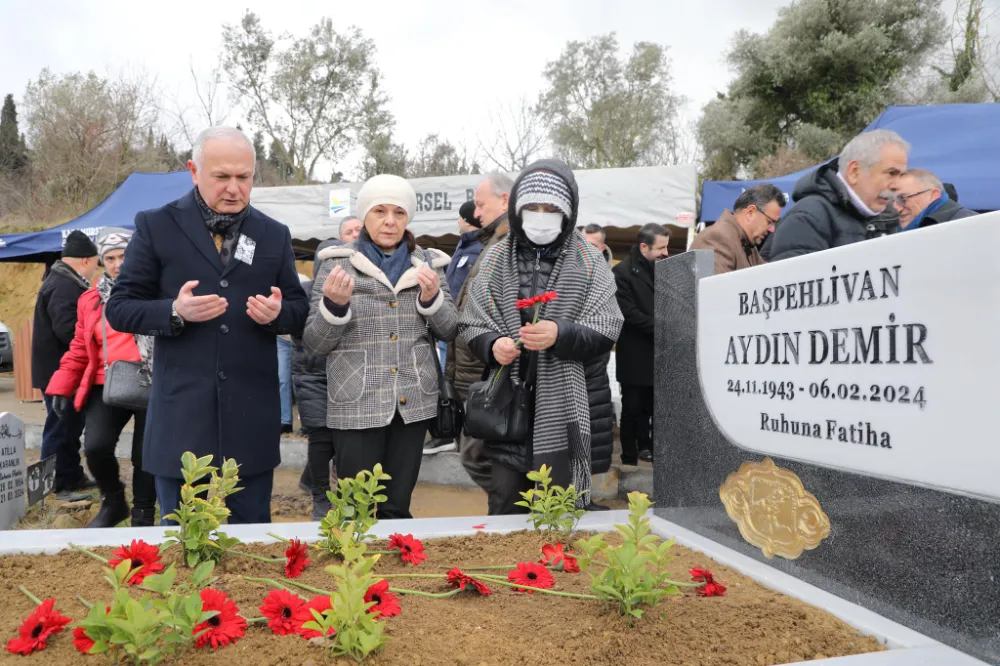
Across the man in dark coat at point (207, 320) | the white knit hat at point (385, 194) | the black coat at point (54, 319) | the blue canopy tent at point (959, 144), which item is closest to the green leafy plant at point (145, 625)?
the man in dark coat at point (207, 320)

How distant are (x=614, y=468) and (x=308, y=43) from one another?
2489cm

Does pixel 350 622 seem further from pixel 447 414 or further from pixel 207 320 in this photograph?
pixel 447 414

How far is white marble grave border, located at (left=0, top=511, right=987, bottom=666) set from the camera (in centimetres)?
140

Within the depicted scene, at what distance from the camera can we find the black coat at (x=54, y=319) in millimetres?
→ 5262

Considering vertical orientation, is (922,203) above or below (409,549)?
above

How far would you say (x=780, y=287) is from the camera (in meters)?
2.10

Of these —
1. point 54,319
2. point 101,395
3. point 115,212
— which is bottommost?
point 101,395

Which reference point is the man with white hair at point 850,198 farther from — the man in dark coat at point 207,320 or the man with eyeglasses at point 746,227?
the man in dark coat at point 207,320

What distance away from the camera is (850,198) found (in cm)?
300

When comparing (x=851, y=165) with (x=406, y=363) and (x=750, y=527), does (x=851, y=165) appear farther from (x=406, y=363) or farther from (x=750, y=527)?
(x=406, y=363)

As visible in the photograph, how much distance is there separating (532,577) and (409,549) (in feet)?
1.30

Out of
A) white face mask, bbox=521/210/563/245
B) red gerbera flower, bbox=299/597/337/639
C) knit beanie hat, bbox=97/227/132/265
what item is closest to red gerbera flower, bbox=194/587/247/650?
red gerbera flower, bbox=299/597/337/639

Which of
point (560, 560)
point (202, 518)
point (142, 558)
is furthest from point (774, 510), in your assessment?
point (142, 558)

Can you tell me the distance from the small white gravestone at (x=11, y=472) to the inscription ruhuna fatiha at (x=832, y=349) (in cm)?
370
